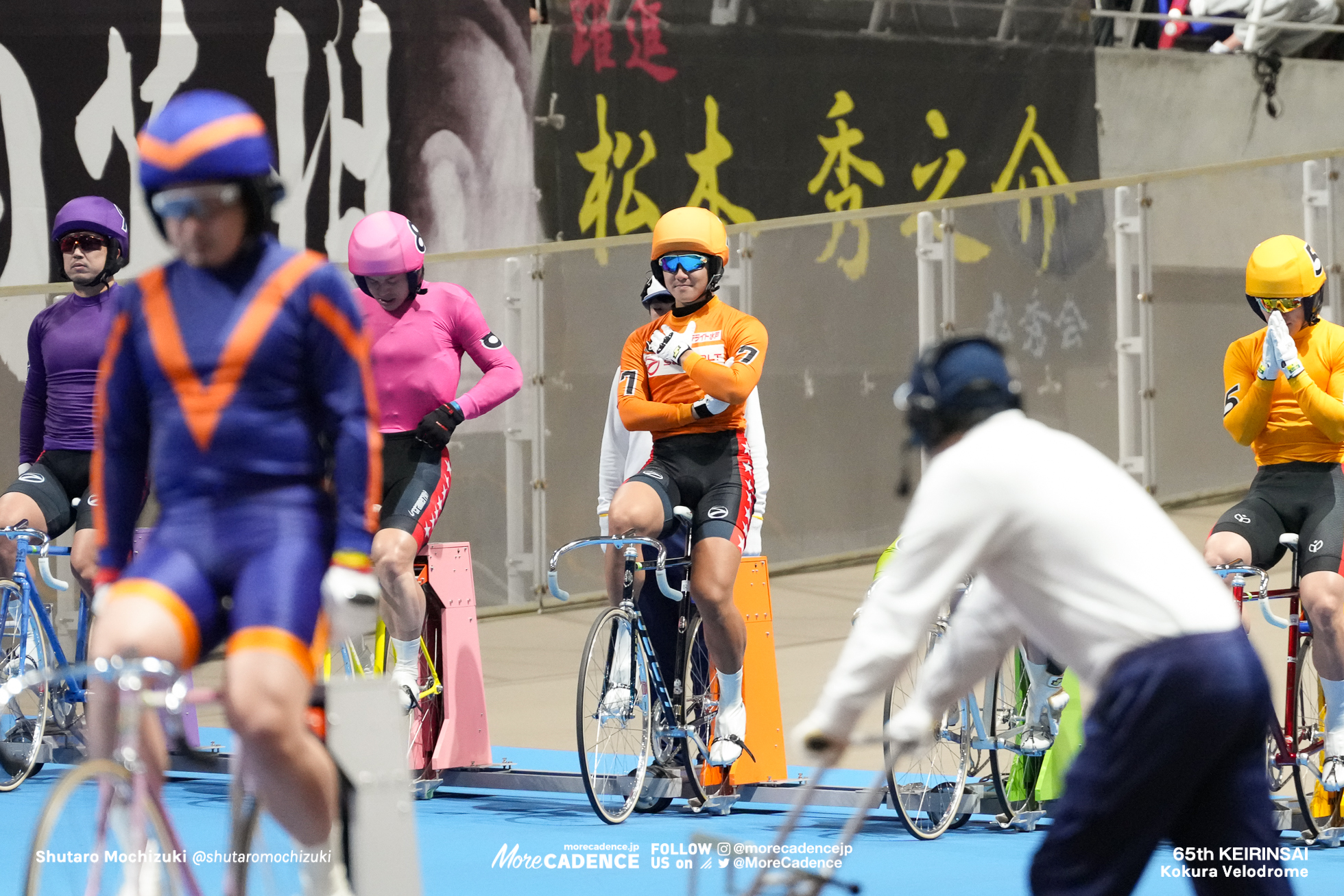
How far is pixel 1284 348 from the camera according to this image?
7160 mm

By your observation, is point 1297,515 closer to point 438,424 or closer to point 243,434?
point 438,424

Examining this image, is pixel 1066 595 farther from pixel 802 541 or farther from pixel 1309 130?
pixel 1309 130

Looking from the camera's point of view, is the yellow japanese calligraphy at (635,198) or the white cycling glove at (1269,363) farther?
the yellow japanese calligraphy at (635,198)

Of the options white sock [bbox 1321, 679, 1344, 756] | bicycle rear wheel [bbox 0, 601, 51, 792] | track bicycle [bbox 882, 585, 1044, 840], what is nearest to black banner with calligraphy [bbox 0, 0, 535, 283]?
bicycle rear wheel [bbox 0, 601, 51, 792]

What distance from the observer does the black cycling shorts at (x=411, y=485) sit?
7.82 meters

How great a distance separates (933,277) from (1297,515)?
6851mm

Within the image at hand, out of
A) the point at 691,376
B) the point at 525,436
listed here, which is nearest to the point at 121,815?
the point at 691,376

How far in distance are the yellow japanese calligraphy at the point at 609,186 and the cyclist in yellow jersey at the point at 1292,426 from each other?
6.43 metres

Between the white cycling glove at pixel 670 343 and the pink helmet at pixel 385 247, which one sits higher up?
the pink helmet at pixel 385 247

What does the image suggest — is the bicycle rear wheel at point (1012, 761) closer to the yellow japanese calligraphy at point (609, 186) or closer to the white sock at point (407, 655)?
the white sock at point (407, 655)

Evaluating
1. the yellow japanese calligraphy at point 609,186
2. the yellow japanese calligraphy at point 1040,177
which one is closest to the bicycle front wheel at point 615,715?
the yellow japanese calligraphy at point 609,186

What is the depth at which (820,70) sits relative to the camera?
1423 cm

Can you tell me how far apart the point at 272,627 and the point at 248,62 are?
8.80 metres

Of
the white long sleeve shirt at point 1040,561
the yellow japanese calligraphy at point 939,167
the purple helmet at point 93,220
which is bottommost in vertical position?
the white long sleeve shirt at point 1040,561
